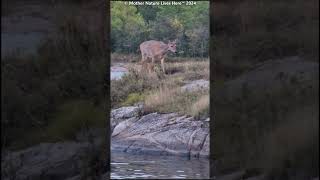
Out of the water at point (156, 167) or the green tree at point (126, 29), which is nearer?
the water at point (156, 167)

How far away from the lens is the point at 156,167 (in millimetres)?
8562

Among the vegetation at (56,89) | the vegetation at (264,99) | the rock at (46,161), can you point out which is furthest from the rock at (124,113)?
the vegetation at (264,99)

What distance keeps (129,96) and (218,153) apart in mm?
4679

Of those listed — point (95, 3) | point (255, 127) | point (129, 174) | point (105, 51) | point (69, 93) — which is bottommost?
point (129, 174)

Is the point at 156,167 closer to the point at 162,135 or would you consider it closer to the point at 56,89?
the point at 162,135

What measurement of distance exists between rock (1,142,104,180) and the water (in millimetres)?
3217

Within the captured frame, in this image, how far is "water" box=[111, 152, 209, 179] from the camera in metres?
8.12

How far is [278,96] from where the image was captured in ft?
14.8

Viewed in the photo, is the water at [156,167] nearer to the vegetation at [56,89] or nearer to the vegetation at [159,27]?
the vegetation at [159,27]

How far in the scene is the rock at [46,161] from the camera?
4301 millimetres

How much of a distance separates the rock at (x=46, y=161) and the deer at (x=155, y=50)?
4.06 meters

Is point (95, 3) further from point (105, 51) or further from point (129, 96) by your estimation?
point (129, 96)

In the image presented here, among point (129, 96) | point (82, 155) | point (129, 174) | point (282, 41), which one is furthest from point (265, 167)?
point (129, 96)

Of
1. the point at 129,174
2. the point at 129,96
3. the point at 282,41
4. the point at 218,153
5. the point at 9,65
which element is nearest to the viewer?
the point at 9,65
